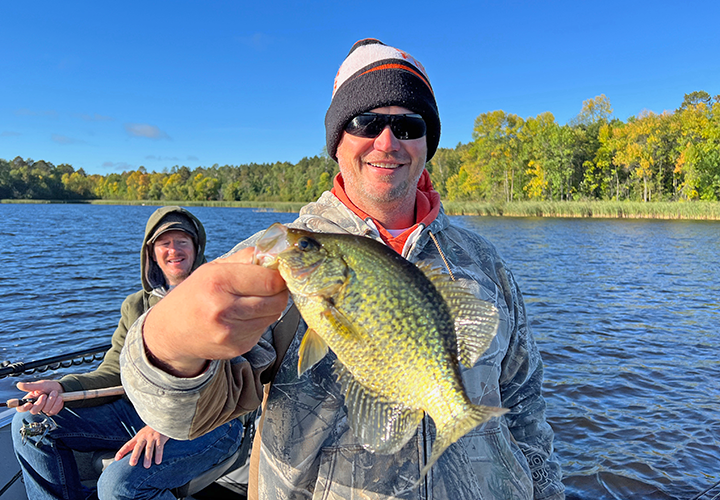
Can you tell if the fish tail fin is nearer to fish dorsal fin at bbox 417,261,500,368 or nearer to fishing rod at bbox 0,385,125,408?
fish dorsal fin at bbox 417,261,500,368

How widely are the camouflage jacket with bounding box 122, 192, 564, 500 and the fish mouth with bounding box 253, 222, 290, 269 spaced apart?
0.41 metres

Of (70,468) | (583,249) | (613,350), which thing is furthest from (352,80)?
(583,249)

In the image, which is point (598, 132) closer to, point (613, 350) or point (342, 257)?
point (613, 350)

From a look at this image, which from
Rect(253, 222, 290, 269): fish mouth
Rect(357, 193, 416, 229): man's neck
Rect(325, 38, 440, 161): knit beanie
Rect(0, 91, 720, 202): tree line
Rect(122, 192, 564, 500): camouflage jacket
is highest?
Rect(0, 91, 720, 202): tree line

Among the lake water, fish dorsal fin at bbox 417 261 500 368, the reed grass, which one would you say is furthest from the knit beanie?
the reed grass

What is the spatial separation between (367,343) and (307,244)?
378 mm

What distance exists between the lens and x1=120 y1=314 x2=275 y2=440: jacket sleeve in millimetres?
1548

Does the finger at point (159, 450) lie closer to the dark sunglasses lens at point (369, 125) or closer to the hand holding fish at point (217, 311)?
the hand holding fish at point (217, 311)

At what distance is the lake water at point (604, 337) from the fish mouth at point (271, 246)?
5.76m

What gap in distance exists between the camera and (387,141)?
8.23 feet

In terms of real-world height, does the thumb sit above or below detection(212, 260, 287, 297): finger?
below

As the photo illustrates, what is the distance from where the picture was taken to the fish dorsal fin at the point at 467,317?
66.1 inches

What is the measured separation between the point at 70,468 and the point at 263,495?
7.13ft

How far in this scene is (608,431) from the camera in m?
7.09
